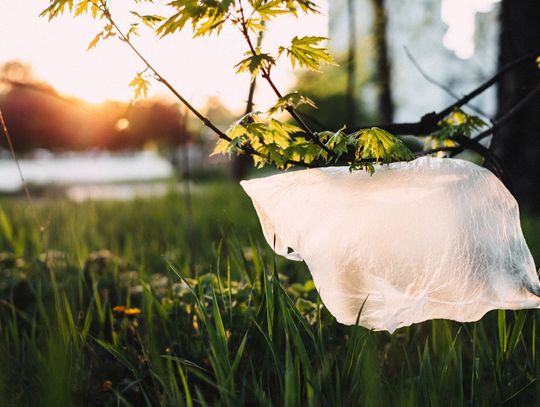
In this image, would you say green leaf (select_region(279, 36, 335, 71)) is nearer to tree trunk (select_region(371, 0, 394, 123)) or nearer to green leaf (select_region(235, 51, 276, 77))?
green leaf (select_region(235, 51, 276, 77))

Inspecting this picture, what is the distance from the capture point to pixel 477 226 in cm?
121

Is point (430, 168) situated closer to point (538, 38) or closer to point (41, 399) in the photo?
point (41, 399)

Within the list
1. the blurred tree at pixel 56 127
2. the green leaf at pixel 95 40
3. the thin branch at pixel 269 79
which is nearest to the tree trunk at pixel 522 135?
the thin branch at pixel 269 79

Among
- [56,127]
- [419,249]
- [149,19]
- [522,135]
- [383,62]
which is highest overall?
[383,62]

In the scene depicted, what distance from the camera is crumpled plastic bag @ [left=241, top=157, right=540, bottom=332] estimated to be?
1.19 m

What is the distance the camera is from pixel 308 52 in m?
1.20

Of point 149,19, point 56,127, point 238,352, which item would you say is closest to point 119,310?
point 238,352

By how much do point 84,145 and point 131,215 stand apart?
19402mm

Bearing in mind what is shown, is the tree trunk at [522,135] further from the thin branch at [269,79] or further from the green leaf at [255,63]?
the green leaf at [255,63]

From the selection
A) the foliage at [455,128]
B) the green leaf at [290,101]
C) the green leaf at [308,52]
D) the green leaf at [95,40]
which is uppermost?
the green leaf at [95,40]

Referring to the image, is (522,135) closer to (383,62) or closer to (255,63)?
(383,62)

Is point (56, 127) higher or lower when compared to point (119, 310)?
higher

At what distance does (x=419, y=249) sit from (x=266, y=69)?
1.93 ft

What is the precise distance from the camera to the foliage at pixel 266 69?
43.6 inches
